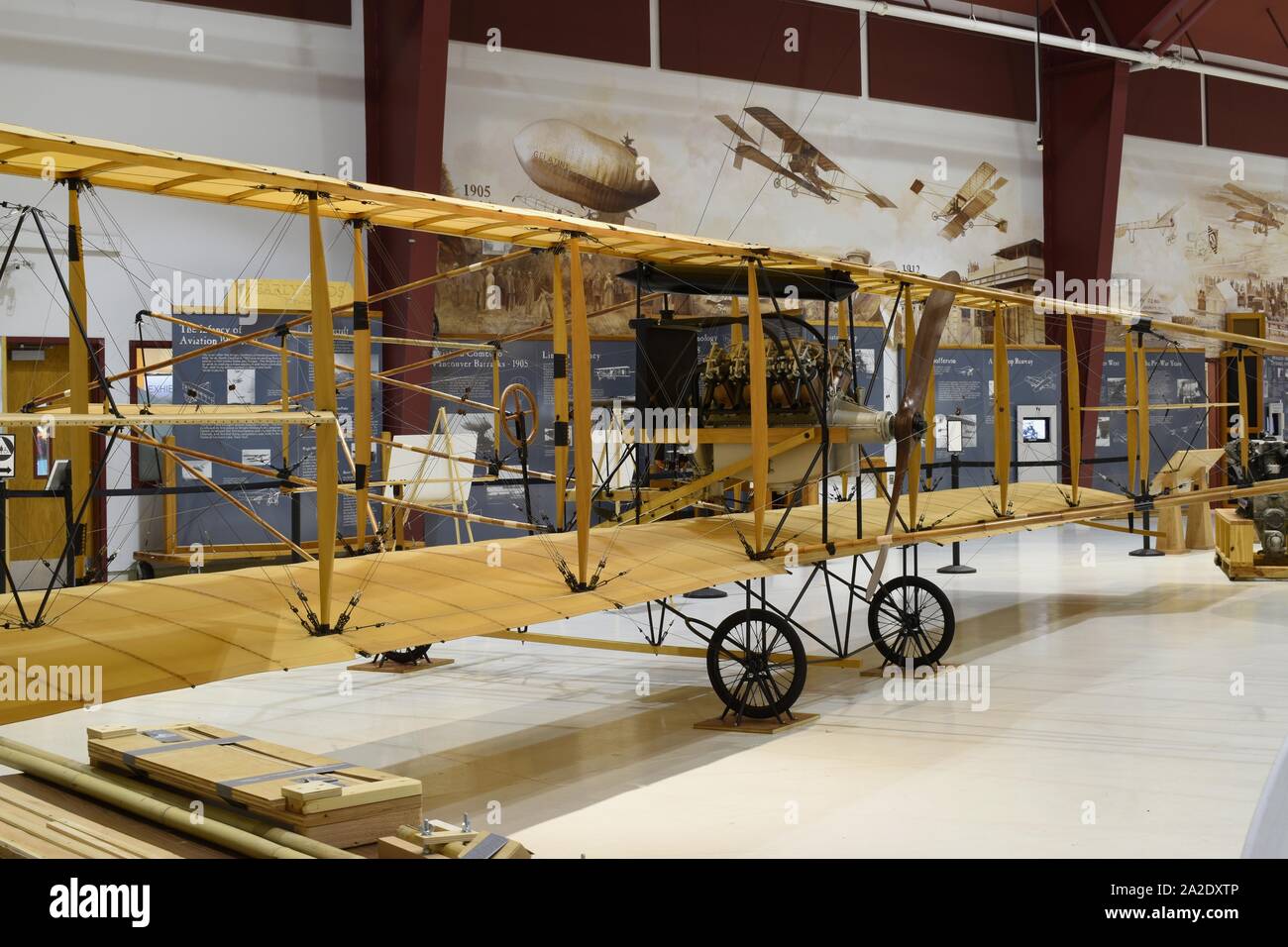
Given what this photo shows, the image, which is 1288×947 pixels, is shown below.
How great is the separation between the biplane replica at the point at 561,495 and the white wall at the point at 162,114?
1683 mm

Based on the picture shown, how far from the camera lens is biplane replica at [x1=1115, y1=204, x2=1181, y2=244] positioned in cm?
2406

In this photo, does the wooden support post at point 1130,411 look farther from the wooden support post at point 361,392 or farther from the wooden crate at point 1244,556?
the wooden support post at point 361,392

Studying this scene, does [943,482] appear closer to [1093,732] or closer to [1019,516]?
[1019,516]

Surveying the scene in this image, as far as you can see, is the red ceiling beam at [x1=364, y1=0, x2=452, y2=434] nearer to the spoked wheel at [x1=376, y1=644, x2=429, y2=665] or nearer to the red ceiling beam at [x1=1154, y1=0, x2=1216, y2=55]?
the spoked wheel at [x1=376, y1=644, x2=429, y2=665]

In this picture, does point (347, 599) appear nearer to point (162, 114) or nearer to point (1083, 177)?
point (162, 114)

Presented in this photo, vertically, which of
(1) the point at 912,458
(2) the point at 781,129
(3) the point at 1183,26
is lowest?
(1) the point at 912,458

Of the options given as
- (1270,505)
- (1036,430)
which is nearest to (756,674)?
(1270,505)

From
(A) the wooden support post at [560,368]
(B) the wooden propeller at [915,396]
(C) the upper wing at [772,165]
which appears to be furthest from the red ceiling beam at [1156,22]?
(A) the wooden support post at [560,368]

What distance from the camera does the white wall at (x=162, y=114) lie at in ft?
45.3

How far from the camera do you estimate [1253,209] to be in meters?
25.6

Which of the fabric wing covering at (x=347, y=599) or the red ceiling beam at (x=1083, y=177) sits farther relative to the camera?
the red ceiling beam at (x=1083, y=177)

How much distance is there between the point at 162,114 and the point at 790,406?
938cm

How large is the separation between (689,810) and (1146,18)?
19901 mm
